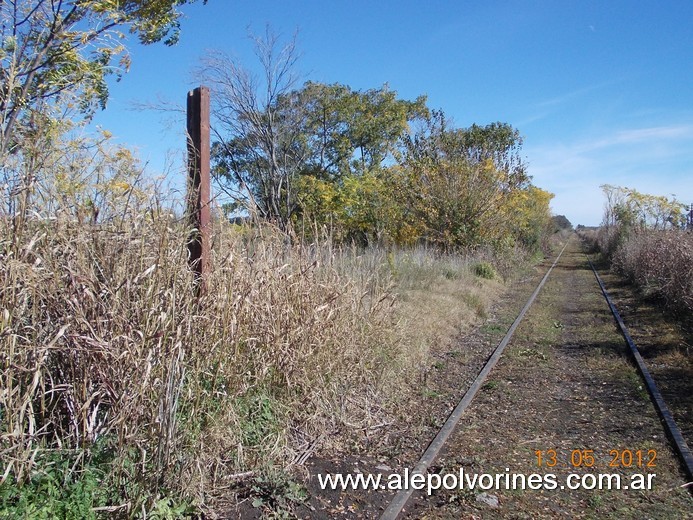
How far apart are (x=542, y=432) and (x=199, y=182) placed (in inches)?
165

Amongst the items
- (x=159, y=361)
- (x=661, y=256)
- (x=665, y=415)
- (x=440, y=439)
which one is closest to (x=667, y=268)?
(x=661, y=256)

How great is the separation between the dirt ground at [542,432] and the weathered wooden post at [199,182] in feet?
6.30

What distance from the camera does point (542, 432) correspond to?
5691mm

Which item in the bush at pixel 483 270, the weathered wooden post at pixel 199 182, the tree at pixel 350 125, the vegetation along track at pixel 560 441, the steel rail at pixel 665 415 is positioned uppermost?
the tree at pixel 350 125

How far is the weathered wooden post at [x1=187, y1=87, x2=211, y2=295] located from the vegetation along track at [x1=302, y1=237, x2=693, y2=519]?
7.36 feet

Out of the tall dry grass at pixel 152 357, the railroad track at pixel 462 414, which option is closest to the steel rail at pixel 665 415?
the railroad track at pixel 462 414

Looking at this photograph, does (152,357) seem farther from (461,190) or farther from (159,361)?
(461,190)

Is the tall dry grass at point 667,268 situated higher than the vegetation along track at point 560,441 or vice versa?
the tall dry grass at point 667,268

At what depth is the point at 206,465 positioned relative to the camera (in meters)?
3.75

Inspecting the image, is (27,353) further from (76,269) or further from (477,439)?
(477,439)

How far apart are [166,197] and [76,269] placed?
2.74 ft

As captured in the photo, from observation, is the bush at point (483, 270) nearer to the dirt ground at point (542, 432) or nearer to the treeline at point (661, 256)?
the treeline at point (661, 256)

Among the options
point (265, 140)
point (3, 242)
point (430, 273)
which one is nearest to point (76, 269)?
point (3, 242)

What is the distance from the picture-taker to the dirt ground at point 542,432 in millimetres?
4160
